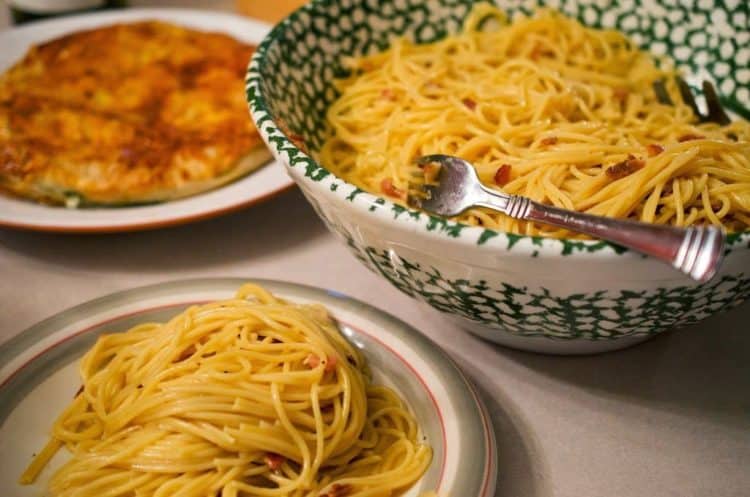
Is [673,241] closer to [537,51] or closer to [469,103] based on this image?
[469,103]

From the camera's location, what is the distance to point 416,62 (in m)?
1.40

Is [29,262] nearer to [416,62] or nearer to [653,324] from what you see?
[416,62]

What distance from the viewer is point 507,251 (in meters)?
0.78

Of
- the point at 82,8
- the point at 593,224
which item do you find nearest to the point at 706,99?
the point at 593,224

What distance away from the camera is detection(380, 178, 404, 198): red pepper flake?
110cm

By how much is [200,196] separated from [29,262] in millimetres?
316

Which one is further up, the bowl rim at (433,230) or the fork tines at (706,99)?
the bowl rim at (433,230)

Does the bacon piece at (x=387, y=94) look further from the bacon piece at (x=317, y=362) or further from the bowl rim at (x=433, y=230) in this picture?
the bacon piece at (x=317, y=362)

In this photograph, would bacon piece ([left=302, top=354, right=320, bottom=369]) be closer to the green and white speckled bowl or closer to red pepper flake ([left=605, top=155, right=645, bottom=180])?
the green and white speckled bowl

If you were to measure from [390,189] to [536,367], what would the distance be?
0.34m

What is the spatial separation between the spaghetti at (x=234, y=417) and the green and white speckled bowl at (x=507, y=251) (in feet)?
0.51

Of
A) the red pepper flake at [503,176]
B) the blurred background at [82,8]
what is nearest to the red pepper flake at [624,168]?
the red pepper flake at [503,176]

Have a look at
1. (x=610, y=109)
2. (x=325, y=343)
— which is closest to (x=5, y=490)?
(x=325, y=343)

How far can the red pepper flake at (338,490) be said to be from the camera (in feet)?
2.82
